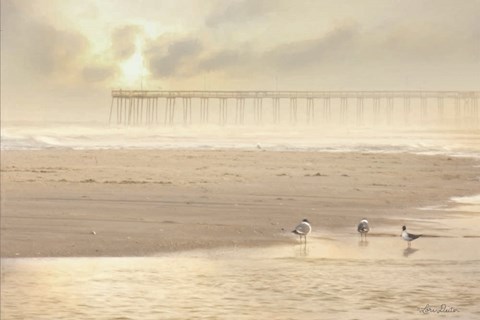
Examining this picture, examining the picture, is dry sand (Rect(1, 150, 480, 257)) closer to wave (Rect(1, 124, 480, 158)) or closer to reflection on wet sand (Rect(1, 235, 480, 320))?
reflection on wet sand (Rect(1, 235, 480, 320))

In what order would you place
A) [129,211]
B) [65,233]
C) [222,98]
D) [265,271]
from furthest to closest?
[222,98] < [129,211] < [65,233] < [265,271]

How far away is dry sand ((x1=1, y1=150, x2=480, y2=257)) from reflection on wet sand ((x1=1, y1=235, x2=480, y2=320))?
92cm

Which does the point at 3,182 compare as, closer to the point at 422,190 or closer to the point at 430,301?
the point at 422,190

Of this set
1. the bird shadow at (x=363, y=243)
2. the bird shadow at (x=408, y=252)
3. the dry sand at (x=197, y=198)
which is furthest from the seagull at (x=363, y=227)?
the bird shadow at (x=408, y=252)

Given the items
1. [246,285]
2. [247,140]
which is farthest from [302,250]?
[247,140]

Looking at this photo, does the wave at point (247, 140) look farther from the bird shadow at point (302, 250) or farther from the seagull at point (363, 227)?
the bird shadow at point (302, 250)

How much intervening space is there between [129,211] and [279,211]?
198cm

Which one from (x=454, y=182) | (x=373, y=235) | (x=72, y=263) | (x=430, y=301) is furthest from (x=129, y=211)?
(x=454, y=182)

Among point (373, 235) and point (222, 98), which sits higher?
point (222, 98)

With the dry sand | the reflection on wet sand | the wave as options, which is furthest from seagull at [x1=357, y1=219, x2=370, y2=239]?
the wave


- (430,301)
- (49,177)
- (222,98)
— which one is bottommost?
(430,301)

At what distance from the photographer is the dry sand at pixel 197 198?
8867 mm

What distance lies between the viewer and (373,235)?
383 inches

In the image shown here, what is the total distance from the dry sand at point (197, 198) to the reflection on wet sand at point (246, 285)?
919 mm
